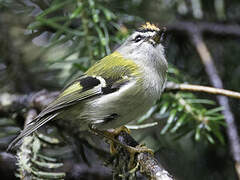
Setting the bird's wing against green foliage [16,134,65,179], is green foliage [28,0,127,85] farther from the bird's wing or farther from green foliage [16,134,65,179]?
green foliage [16,134,65,179]

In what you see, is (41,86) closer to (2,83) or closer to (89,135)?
(2,83)

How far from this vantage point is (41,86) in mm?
2248

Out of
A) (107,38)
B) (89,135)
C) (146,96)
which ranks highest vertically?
(107,38)

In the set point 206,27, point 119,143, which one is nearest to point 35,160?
point 119,143

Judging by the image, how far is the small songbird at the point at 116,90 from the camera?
167 centimetres

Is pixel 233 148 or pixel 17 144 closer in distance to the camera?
pixel 17 144

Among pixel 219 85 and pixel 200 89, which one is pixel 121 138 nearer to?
pixel 200 89

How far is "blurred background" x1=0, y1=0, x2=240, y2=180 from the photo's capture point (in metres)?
1.84

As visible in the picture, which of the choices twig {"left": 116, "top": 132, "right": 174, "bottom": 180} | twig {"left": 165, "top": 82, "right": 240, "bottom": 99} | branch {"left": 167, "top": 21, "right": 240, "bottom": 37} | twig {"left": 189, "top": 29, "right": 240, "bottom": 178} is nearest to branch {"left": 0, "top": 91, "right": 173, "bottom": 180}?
twig {"left": 116, "top": 132, "right": 174, "bottom": 180}

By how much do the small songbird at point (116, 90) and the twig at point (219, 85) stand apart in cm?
29

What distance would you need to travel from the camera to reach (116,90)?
1750mm

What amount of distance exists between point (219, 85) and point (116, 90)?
589mm

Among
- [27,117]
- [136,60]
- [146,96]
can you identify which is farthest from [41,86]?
[146,96]

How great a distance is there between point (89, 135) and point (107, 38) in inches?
21.1
